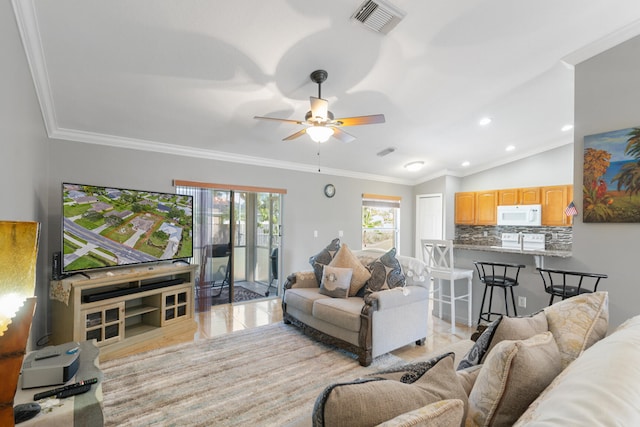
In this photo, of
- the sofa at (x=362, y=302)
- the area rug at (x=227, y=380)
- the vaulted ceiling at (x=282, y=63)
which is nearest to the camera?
the area rug at (x=227, y=380)

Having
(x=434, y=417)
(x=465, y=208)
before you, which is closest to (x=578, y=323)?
(x=434, y=417)

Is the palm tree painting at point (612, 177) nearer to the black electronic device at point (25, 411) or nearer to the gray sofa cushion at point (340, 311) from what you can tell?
the gray sofa cushion at point (340, 311)

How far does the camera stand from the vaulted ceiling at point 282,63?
221cm

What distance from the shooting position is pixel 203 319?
4059mm

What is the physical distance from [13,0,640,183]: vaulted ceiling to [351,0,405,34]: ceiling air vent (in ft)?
0.14

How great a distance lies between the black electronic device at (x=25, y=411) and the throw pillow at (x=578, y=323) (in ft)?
6.87

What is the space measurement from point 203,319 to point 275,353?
1.52 meters

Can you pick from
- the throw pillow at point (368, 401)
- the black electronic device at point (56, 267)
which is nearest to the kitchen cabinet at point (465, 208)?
the throw pillow at point (368, 401)

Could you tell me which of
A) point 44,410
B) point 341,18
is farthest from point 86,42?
point 44,410

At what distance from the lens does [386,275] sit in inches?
129

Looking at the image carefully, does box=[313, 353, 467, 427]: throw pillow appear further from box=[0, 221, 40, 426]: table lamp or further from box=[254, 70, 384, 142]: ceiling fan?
box=[254, 70, 384, 142]: ceiling fan

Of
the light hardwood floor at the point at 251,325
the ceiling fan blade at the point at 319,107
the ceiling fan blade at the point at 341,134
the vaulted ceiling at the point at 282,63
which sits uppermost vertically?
the vaulted ceiling at the point at 282,63

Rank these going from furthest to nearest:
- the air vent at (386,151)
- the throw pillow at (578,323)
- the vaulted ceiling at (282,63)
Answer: the air vent at (386,151) → the vaulted ceiling at (282,63) → the throw pillow at (578,323)

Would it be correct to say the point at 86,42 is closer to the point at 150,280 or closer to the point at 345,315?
the point at 150,280
